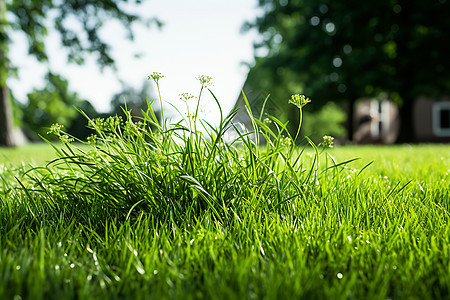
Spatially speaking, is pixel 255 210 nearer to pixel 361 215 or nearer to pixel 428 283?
pixel 361 215

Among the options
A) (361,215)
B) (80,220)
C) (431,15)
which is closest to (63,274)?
(80,220)

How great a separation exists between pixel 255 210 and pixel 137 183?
616mm

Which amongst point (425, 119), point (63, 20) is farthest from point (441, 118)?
point (63, 20)

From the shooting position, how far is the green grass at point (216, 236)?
1.24 meters

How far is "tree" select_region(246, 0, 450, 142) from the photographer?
1426 centimetres

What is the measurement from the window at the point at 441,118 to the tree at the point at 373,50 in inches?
374

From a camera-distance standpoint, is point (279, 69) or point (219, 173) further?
point (279, 69)

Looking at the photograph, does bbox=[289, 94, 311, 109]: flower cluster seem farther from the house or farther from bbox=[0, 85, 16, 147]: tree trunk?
the house

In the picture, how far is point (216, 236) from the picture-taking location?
1.63 m

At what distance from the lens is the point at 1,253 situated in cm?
149

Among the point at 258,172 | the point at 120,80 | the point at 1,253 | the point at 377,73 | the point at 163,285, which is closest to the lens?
the point at 163,285

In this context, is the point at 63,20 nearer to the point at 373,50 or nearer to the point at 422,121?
the point at 373,50

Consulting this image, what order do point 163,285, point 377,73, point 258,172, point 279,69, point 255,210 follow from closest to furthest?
point 163,285 → point 255,210 → point 258,172 → point 377,73 → point 279,69

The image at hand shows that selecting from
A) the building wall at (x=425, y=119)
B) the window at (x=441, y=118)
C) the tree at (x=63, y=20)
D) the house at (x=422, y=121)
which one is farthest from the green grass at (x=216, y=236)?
the window at (x=441, y=118)
